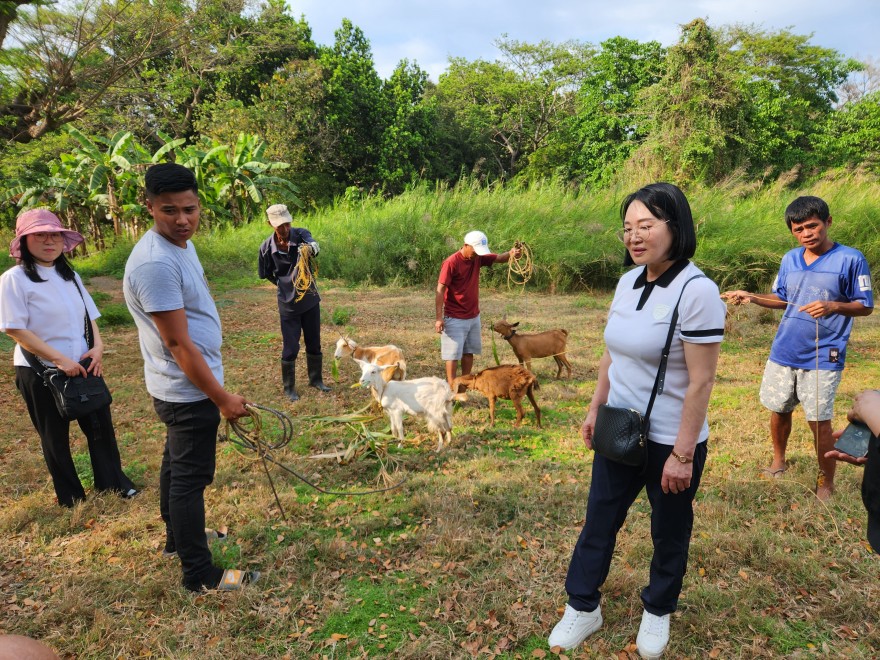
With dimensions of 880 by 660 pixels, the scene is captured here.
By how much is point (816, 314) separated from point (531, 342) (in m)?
3.42

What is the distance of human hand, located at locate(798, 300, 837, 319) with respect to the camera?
3.65m

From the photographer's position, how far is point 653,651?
8.54 ft

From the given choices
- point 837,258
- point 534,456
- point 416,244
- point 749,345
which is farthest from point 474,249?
point 416,244

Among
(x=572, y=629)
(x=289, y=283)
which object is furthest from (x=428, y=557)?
(x=289, y=283)

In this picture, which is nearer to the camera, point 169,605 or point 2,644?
point 2,644

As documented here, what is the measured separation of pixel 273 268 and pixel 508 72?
3268cm

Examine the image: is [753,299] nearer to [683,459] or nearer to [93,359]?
[683,459]

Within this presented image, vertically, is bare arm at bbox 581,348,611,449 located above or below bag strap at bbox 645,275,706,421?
below

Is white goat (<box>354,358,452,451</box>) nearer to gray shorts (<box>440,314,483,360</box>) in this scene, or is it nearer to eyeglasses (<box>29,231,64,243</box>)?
gray shorts (<box>440,314,483,360</box>)

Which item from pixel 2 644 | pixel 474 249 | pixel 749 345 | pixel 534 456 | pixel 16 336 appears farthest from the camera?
pixel 749 345

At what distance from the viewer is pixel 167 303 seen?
8.02 feet

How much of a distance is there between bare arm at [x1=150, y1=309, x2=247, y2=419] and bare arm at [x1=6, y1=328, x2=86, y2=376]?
60.4 inches

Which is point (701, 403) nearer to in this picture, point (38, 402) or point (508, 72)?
point (38, 402)

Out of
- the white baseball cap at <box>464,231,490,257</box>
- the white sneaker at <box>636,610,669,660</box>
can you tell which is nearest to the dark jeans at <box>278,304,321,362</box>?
the white baseball cap at <box>464,231,490,257</box>
